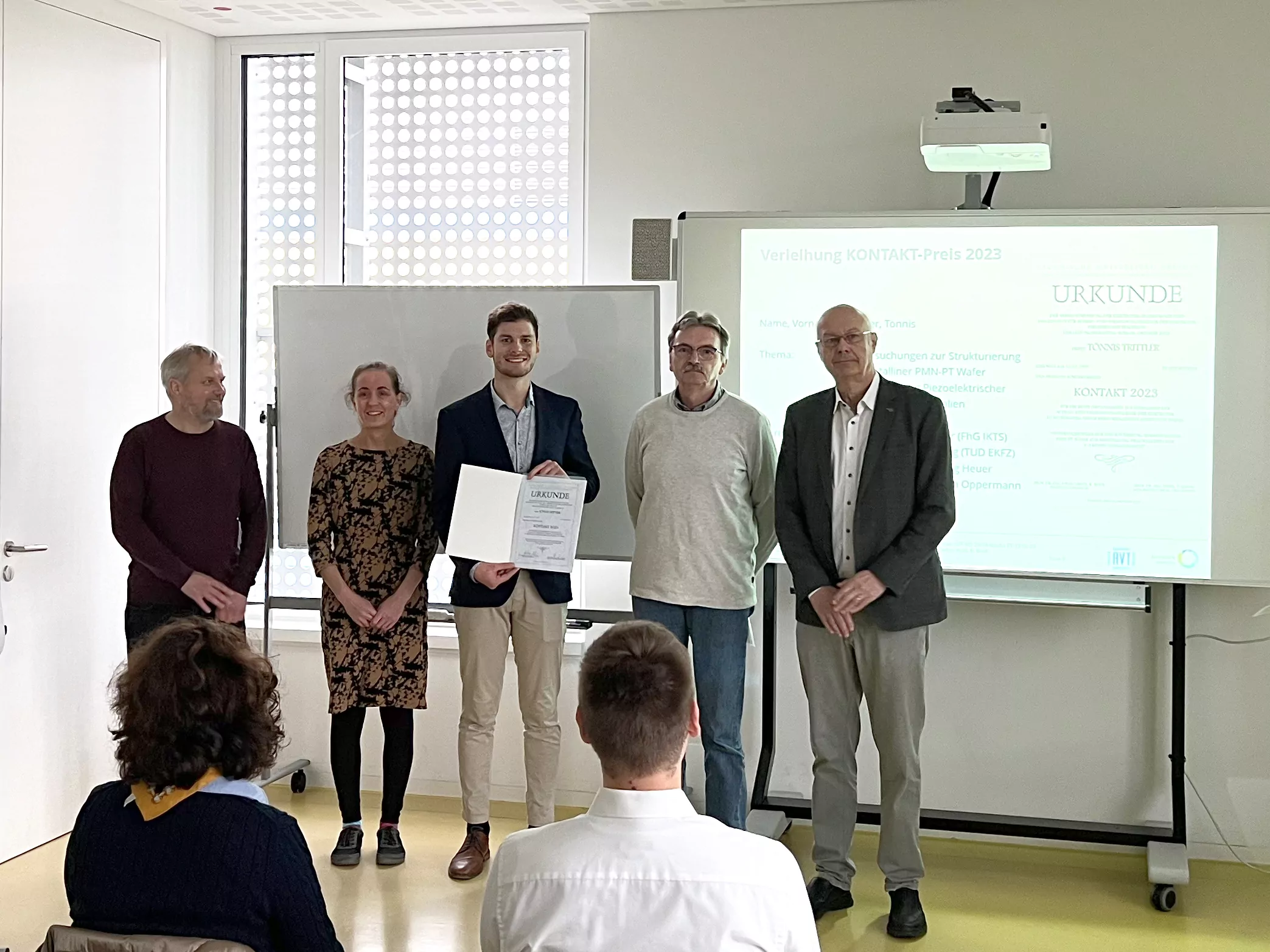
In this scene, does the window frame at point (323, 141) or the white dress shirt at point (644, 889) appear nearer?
the white dress shirt at point (644, 889)

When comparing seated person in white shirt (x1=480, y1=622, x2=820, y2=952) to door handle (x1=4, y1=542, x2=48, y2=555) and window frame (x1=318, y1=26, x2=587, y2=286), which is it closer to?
door handle (x1=4, y1=542, x2=48, y2=555)

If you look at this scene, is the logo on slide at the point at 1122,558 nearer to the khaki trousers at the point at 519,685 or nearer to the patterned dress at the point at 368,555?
the khaki trousers at the point at 519,685

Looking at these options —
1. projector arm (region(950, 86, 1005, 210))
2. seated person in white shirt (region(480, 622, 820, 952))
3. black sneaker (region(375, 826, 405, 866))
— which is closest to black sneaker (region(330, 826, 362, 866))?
black sneaker (region(375, 826, 405, 866))

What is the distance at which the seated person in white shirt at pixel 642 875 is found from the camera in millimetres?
1488

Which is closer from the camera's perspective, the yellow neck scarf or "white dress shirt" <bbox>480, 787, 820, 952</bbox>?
"white dress shirt" <bbox>480, 787, 820, 952</bbox>

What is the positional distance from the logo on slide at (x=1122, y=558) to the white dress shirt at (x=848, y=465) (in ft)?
3.20

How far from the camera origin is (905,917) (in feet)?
11.6

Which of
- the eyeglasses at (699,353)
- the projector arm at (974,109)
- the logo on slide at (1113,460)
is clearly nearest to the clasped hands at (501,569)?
the eyeglasses at (699,353)

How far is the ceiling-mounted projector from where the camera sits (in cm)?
384

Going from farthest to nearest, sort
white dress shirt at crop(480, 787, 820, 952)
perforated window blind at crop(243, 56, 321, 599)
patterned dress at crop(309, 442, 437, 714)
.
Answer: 1. perforated window blind at crop(243, 56, 321, 599)
2. patterned dress at crop(309, 442, 437, 714)
3. white dress shirt at crop(480, 787, 820, 952)

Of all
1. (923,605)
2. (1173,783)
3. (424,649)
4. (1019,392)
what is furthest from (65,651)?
(1173,783)

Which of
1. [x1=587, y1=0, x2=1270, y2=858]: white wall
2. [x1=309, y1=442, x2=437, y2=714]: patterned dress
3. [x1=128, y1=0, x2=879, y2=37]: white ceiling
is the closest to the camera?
[x1=309, y1=442, x2=437, y2=714]: patterned dress

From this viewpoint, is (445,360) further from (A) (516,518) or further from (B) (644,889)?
(B) (644,889)

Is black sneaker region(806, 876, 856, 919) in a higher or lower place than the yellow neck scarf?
lower
